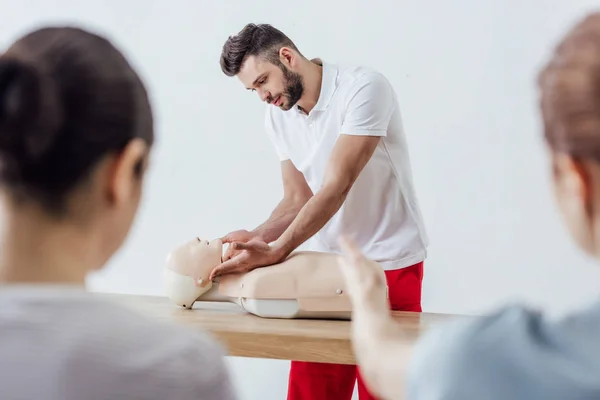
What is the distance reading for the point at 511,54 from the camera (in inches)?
132

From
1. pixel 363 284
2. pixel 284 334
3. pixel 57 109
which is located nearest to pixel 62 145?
pixel 57 109

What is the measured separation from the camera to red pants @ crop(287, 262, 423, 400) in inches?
93.3

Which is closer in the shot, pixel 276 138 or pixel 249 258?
pixel 249 258

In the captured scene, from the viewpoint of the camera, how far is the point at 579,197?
0.81m

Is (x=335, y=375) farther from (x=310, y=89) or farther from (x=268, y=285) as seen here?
(x=310, y=89)

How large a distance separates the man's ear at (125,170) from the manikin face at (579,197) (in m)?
0.47

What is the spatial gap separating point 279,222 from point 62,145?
185 cm

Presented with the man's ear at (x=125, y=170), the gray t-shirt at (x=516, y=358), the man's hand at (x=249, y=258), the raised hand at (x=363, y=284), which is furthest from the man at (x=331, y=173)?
the gray t-shirt at (x=516, y=358)

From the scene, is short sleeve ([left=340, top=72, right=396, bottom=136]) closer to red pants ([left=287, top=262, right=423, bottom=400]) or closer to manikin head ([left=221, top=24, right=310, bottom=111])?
manikin head ([left=221, top=24, right=310, bottom=111])

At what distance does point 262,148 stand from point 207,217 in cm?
44

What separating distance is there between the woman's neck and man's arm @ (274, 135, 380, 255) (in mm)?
1411

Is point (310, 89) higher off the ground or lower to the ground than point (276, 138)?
higher

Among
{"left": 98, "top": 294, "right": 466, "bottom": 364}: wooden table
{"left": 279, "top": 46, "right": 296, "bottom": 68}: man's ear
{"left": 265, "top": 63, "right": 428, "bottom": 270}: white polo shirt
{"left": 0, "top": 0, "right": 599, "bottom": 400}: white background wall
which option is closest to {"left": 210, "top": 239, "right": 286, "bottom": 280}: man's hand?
{"left": 98, "top": 294, "right": 466, "bottom": 364}: wooden table

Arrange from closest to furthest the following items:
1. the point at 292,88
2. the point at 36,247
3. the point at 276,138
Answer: the point at 36,247
the point at 292,88
the point at 276,138
